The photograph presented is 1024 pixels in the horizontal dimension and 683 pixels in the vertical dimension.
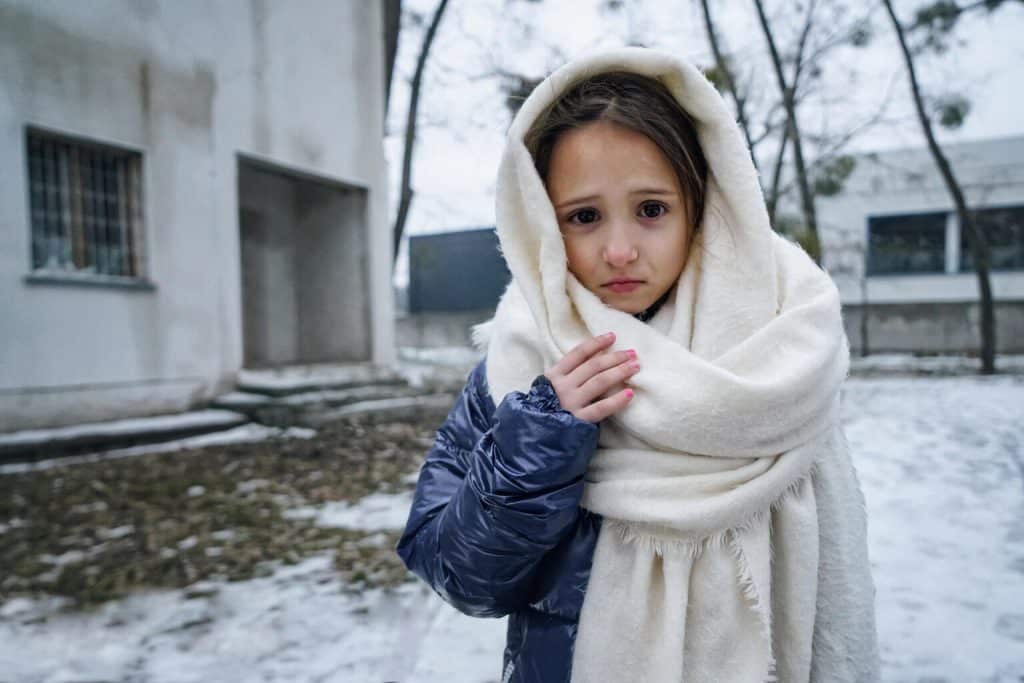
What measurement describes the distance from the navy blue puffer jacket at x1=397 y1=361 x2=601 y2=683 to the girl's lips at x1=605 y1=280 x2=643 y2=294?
0.19 m

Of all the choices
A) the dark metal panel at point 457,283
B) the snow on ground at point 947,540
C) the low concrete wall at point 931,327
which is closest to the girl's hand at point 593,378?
the snow on ground at point 947,540

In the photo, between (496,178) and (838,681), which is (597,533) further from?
(496,178)

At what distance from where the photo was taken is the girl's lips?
3.12ft

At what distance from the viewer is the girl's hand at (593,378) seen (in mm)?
842

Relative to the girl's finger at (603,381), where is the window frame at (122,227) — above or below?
above

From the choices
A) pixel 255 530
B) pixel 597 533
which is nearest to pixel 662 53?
pixel 597 533

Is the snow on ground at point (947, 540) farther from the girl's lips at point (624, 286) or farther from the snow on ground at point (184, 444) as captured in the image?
the snow on ground at point (184, 444)

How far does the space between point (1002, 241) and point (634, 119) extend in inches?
863

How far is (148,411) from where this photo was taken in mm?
6426

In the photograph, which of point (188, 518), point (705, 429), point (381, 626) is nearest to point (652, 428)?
point (705, 429)

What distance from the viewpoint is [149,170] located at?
6.46m

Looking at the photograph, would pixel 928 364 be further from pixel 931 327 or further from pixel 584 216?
pixel 584 216

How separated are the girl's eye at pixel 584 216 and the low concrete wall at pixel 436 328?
19116 mm

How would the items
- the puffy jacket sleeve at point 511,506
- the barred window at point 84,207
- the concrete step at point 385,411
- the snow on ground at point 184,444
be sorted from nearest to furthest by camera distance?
the puffy jacket sleeve at point 511,506
the snow on ground at point 184,444
the barred window at point 84,207
the concrete step at point 385,411
